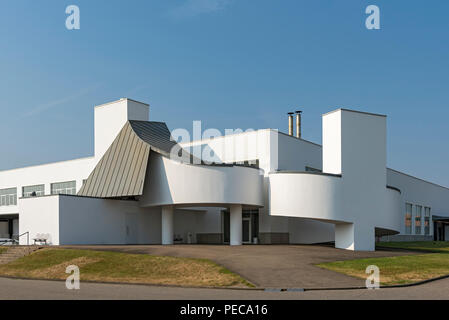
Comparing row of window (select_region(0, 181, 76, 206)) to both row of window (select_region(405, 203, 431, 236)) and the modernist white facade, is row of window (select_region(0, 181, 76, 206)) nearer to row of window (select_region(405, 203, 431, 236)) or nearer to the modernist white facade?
the modernist white facade

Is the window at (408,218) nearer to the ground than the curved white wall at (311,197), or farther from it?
nearer to the ground

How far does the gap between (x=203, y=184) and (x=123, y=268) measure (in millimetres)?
11185

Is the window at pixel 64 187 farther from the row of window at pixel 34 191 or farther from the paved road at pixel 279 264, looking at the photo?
the paved road at pixel 279 264

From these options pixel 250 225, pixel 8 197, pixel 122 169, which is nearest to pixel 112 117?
pixel 122 169

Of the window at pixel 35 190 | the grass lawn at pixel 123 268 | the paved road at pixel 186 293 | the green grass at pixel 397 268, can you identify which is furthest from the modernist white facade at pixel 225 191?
the window at pixel 35 190

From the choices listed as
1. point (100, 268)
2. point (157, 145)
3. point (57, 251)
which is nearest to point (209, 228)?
point (157, 145)

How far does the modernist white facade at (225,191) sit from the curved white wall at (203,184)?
2.5 inches

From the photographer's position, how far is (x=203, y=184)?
32.7 m

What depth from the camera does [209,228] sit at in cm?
4219

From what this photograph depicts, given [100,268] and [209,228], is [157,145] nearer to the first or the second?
[209,228]

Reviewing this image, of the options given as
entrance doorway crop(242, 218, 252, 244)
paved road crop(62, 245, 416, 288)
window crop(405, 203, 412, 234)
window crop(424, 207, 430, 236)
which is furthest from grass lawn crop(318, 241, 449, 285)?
window crop(424, 207, 430, 236)

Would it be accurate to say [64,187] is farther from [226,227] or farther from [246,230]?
[246,230]

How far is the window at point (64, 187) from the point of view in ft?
161
